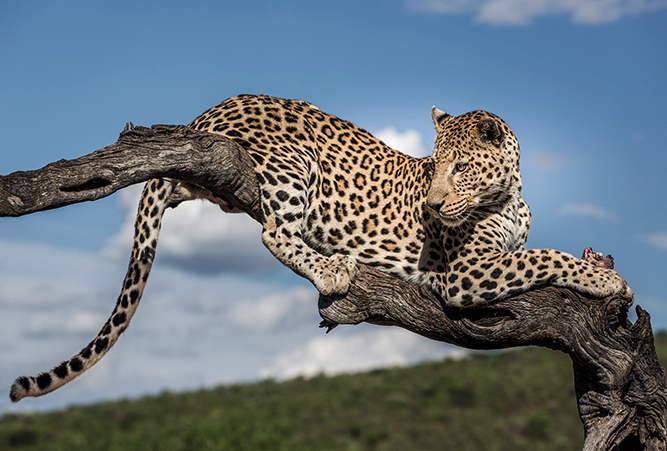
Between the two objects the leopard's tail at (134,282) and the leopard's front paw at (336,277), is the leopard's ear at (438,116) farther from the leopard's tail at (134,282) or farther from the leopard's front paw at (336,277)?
the leopard's tail at (134,282)

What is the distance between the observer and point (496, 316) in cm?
723

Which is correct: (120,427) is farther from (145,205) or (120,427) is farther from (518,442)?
(145,205)

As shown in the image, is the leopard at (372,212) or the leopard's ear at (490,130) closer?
the leopard at (372,212)

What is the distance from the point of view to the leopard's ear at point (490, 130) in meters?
7.24

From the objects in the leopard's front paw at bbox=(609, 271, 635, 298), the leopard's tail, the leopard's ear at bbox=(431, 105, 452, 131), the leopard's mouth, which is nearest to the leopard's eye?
the leopard's mouth

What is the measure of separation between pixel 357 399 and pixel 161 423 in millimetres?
20107

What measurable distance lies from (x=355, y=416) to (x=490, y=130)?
62778 millimetres

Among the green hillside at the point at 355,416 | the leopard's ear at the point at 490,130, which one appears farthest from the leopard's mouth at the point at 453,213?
the green hillside at the point at 355,416

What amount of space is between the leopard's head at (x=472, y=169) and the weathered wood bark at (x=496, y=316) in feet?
3.40

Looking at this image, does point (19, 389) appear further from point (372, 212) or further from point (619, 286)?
point (619, 286)

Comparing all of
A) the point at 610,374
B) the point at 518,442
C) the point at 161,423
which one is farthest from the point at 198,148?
the point at 161,423

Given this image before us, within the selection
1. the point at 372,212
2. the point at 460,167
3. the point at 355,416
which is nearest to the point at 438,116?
the point at 460,167

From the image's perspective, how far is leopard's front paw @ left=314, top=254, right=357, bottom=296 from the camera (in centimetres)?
691

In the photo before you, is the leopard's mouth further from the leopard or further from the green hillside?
the green hillside
